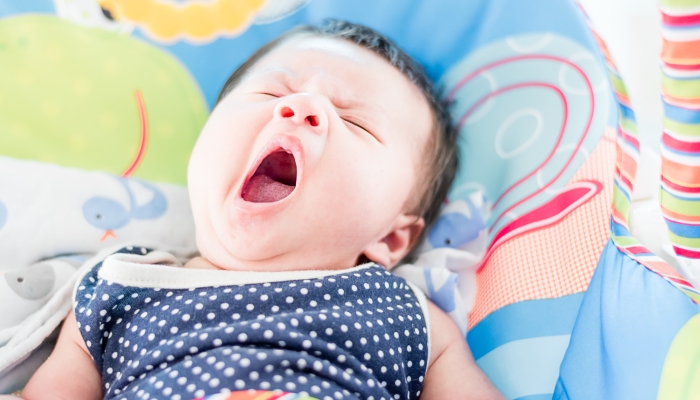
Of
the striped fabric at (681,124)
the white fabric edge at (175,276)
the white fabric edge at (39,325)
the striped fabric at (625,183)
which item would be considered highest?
the striped fabric at (681,124)

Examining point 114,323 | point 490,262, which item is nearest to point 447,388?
point 490,262

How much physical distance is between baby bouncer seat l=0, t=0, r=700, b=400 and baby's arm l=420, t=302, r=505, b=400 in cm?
4

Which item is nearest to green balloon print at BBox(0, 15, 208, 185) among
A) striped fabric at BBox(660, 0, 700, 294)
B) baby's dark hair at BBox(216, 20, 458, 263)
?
baby's dark hair at BBox(216, 20, 458, 263)

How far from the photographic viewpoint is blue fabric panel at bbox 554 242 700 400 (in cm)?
65

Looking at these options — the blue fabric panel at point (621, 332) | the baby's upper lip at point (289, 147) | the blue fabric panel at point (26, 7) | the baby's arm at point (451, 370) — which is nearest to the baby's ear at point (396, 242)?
the baby's arm at point (451, 370)

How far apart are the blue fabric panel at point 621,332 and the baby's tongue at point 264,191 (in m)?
0.45

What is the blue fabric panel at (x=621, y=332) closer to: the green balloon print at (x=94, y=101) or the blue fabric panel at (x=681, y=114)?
the blue fabric panel at (x=681, y=114)

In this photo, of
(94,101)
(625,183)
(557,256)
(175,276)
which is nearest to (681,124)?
(625,183)

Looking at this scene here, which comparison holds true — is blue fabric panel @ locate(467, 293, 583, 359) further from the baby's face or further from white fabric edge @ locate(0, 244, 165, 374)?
white fabric edge @ locate(0, 244, 165, 374)

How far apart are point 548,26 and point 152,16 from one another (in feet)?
2.67

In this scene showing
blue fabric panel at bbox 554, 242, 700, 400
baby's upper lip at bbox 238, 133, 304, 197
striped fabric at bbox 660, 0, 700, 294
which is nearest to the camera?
striped fabric at bbox 660, 0, 700, 294

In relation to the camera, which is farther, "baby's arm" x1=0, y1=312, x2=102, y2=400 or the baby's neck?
the baby's neck

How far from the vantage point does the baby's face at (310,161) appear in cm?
79

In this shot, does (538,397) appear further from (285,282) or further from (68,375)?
(68,375)
